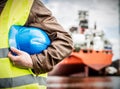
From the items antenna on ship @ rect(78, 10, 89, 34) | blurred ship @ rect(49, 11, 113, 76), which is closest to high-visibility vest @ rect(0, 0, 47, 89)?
blurred ship @ rect(49, 11, 113, 76)

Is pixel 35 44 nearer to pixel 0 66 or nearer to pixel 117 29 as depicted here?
pixel 0 66

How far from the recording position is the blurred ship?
30.8 feet

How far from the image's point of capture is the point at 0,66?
1.10 meters

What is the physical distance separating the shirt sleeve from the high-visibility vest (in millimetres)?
22

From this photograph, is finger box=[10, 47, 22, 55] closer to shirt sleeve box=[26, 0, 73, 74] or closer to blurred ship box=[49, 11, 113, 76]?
shirt sleeve box=[26, 0, 73, 74]

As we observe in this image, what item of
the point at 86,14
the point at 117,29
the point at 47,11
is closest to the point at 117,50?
the point at 117,29

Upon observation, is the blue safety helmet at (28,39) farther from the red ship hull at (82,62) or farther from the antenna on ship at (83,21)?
the red ship hull at (82,62)

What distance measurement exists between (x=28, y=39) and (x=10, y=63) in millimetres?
81

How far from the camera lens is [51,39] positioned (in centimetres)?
114

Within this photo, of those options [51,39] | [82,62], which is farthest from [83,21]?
[51,39]

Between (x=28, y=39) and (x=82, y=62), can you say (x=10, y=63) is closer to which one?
(x=28, y=39)

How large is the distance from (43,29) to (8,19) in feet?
0.33

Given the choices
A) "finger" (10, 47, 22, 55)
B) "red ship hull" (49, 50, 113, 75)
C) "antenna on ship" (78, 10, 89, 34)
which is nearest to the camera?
"finger" (10, 47, 22, 55)

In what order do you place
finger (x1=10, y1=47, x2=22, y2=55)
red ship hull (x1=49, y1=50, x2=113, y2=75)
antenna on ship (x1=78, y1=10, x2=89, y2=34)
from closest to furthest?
finger (x1=10, y1=47, x2=22, y2=55)
antenna on ship (x1=78, y1=10, x2=89, y2=34)
red ship hull (x1=49, y1=50, x2=113, y2=75)
